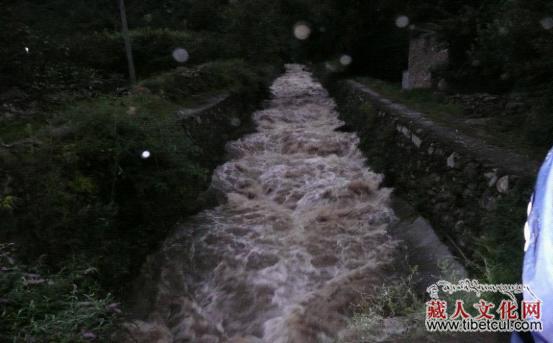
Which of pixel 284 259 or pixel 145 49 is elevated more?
pixel 145 49

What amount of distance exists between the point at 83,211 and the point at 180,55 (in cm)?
1391

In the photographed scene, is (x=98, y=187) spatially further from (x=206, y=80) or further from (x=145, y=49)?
(x=145, y=49)

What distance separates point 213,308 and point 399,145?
174 inches

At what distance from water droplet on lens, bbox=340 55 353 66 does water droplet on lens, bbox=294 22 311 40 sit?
6.65ft

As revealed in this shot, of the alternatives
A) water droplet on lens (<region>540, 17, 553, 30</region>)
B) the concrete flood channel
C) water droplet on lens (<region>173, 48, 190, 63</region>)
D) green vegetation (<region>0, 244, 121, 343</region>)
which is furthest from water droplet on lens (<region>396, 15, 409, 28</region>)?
green vegetation (<region>0, 244, 121, 343</region>)

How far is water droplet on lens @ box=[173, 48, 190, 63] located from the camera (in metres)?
15.9

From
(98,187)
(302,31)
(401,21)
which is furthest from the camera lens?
(302,31)

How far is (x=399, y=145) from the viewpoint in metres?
6.60

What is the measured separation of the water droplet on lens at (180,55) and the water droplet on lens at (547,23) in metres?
14.0

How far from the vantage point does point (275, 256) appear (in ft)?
16.3

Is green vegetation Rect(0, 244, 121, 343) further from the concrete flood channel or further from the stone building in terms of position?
the stone building

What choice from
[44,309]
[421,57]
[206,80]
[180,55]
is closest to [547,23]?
[44,309]

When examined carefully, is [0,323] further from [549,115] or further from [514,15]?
[514,15]

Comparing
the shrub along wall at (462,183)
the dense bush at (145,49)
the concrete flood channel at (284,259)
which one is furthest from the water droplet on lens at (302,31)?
the concrete flood channel at (284,259)
